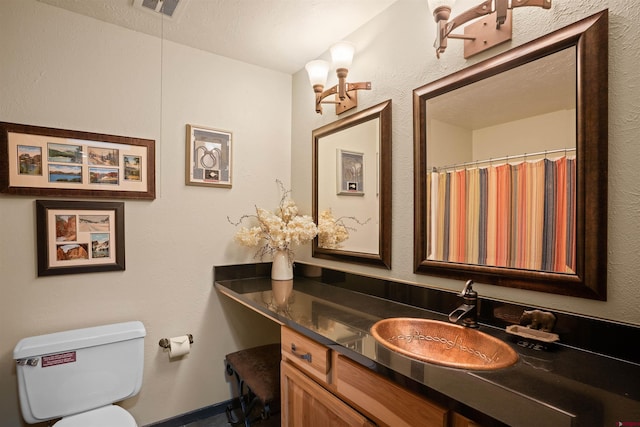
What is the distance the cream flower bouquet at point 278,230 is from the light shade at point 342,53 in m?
0.92

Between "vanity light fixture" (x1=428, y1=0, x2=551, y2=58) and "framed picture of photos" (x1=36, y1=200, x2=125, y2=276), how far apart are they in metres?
1.82

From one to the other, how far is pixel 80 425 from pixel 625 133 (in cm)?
230

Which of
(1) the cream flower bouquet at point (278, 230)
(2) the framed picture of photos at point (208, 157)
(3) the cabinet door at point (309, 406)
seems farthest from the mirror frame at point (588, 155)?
(2) the framed picture of photos at point (208, 157)

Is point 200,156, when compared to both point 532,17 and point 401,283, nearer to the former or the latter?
point 401,283

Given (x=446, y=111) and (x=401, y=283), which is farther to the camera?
(x=401, y=283)

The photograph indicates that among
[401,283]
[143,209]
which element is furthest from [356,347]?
[143,209]

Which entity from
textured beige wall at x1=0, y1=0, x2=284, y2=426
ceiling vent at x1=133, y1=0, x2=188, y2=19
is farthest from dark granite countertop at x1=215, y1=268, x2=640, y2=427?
ceiling vent at x1=133, y1=0, x2=188, y2=19

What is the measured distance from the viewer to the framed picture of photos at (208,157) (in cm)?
204

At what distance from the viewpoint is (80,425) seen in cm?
141

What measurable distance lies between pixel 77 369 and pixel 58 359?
0.10 metres

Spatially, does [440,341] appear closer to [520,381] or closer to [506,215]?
[520,381]

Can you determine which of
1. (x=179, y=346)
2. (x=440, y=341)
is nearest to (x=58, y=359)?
(x=179, y=346)

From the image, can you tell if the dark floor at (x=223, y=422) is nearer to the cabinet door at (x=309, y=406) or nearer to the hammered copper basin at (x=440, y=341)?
the cabinet door at (x=309, y=406)

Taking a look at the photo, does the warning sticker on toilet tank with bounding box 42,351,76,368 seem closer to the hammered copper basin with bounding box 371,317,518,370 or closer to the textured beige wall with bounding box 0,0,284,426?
the textured beige wall with bounding box 0,0,284,426
